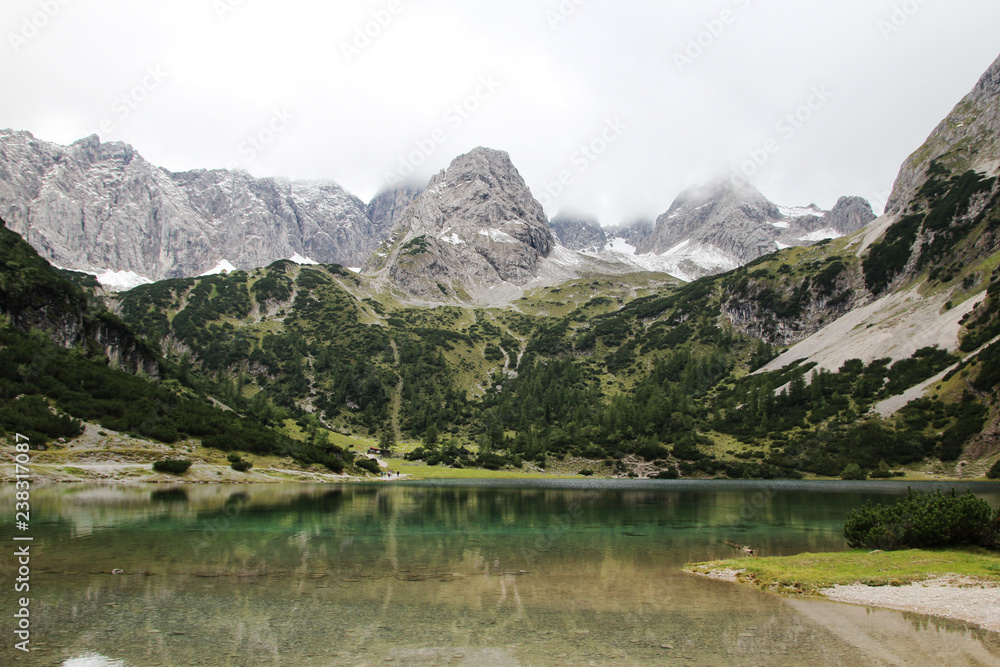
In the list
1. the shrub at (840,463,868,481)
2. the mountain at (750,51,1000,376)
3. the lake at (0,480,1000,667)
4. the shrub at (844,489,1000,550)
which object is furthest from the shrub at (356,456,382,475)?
the mountain at (750,51,1000,376)

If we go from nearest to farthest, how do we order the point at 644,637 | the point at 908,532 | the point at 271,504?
the point at 644,637 < the point at 908,532 < the point at 271,504

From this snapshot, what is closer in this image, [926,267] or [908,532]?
[908,532]

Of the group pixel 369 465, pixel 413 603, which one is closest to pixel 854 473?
pixel 369 465

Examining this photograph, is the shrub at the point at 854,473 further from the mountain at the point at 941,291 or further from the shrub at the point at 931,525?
the shrub at the point at 931,525

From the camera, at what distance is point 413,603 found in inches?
757

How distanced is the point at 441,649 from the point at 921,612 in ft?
53.4

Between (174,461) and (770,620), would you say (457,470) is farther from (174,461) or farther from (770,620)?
(770,620)

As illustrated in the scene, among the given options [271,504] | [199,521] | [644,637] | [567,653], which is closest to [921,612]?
[644,637]

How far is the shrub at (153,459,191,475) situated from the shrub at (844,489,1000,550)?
2884 inches

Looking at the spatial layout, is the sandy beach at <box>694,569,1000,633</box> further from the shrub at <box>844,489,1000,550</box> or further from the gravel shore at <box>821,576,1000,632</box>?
the shrub at <box>844,489,1000,550</box>

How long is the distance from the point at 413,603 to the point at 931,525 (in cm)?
2757

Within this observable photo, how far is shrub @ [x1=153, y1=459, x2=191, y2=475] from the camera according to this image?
6900cm

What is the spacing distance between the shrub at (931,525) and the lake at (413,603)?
3245 millimetres

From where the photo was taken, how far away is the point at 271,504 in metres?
51.4
